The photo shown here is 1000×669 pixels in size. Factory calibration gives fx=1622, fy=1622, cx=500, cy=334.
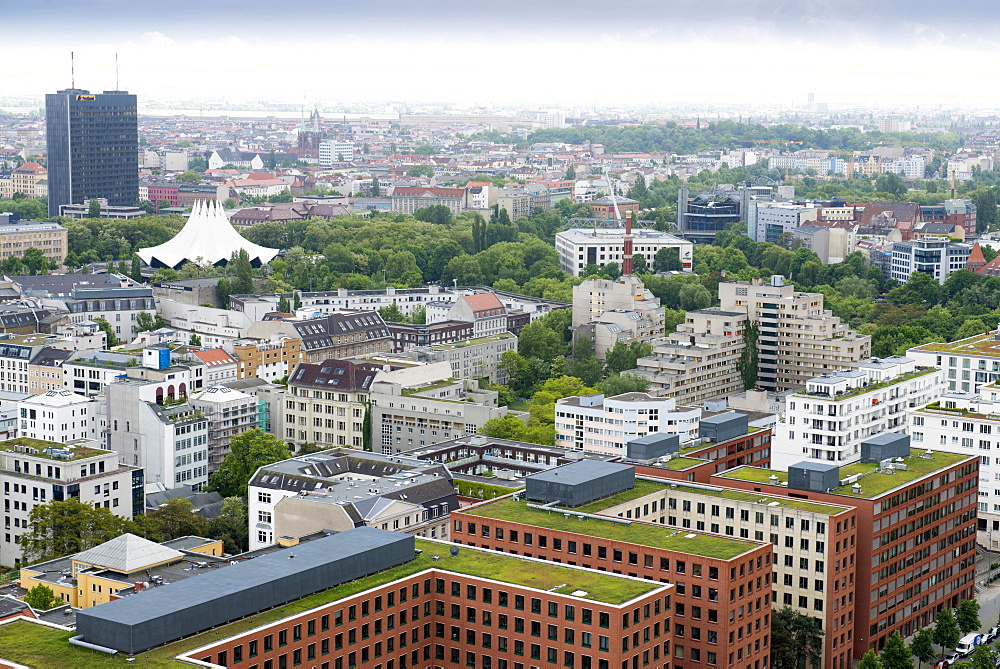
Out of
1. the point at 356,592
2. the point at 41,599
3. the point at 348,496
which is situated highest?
the point at 356,592

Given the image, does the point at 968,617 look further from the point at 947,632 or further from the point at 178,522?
the point at 178,522

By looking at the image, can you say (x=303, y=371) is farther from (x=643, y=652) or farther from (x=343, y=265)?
(x=343, y=265)

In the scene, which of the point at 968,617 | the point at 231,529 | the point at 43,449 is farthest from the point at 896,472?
the point at 43,449

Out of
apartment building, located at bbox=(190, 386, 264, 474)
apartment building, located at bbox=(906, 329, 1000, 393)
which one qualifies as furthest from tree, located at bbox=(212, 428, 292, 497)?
apartment building, located at bbox=(906, 329, 1000, 393)

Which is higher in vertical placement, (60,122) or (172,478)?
(60,122)

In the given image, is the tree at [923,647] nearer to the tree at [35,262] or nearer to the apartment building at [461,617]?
the apartment building at [461,617]

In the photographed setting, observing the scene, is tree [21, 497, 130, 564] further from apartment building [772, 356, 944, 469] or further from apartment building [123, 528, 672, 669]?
apartment building [772, 356, 944, 469]

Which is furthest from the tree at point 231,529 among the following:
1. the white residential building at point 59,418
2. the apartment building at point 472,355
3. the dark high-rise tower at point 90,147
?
the dark high-rise tower at point 90,147

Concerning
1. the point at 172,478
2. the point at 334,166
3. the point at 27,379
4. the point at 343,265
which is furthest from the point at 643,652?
the point at 334,166
